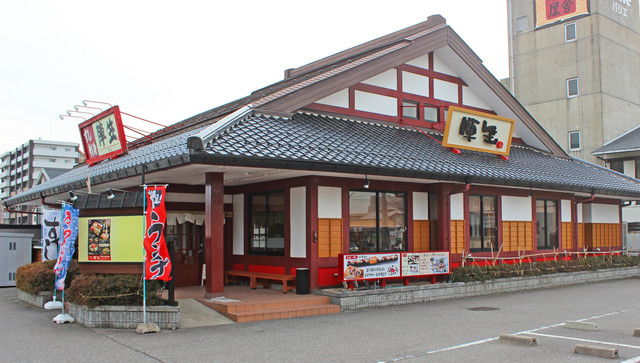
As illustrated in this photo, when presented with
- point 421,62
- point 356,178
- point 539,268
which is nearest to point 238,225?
point 356,178

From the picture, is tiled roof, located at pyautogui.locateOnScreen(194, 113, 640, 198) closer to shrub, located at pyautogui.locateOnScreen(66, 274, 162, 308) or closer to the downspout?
shrub, located at pyautogui.locateOnScreen(66, 274, 162, 308)

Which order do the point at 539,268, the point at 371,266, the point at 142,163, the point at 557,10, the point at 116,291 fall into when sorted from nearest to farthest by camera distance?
the point at 116,291 → the point at 142,163 → the point at 371,266 → the point at 539,268 → the point at 557,10

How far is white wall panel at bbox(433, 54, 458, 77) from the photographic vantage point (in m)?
16.3

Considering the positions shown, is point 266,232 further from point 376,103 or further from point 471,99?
point 471,99

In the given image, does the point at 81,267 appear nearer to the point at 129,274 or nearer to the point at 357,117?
the point at 129,274

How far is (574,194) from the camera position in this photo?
18.2 metres

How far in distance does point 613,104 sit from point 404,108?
2222 centimetres

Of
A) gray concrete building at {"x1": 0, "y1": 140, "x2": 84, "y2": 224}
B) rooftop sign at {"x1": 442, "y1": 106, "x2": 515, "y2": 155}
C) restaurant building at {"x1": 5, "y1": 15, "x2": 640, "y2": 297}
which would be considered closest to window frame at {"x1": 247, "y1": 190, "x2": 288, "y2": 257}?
restaurant building at {"x1": 5, "y1": 15, "x2": 640, "y2": 297}

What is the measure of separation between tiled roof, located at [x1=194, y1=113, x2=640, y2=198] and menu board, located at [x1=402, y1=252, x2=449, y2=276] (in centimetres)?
193

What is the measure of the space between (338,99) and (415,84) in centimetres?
299

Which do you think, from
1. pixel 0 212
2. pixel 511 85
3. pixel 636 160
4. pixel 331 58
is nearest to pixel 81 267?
pixel 331 58

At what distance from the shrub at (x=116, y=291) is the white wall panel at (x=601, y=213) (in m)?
16.1

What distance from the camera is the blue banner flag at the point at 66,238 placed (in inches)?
396

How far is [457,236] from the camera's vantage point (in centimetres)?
1450
